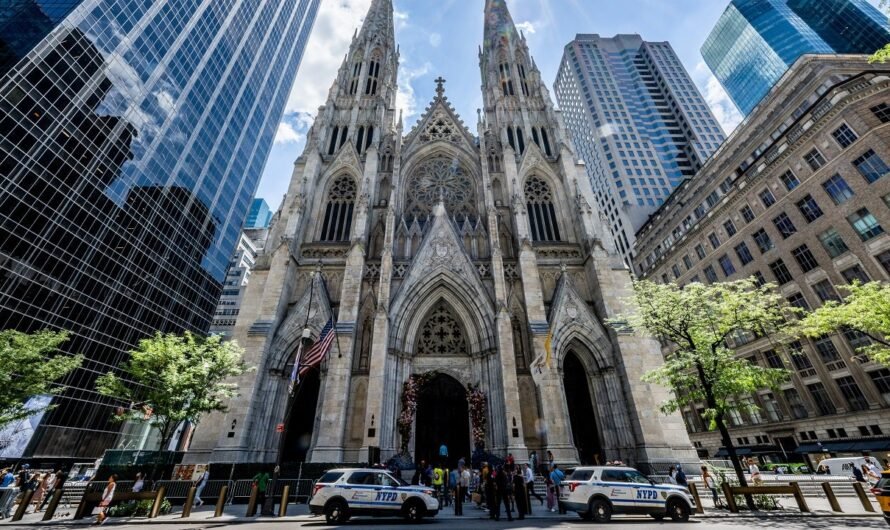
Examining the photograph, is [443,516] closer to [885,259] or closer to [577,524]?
[577,524]

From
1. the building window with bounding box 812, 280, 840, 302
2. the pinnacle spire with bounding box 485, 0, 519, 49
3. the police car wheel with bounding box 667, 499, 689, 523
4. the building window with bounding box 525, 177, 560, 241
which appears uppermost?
the pinnacle spire with bounding box 485, 0, 519, 49

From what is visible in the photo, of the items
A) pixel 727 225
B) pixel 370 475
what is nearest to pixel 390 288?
pixel 370 475

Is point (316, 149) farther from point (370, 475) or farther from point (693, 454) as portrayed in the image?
point (693, 454)

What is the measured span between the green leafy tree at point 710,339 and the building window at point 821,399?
20.3 meters

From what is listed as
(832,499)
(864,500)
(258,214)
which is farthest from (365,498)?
(258,214)

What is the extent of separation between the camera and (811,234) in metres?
27.1

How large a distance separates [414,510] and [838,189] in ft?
Answer: 116

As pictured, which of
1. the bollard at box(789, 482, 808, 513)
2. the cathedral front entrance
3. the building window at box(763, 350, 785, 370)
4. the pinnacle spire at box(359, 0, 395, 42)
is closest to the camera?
the bollard at box(789, 482, 808, 513)

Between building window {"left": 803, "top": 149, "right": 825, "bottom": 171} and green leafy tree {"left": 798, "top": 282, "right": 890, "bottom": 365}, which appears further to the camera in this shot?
building window {"left": 803, "top": 149, "right": 825, "bottom": 171}

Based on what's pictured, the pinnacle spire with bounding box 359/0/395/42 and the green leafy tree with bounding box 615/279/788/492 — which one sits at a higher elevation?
the pinnacle spire with bounding box 359/0/395/42

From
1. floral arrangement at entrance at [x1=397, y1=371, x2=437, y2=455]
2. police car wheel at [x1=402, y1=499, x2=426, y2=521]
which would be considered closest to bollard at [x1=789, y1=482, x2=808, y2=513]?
police car wheel at [x1=402, y1=499, x2=426, y2=521]

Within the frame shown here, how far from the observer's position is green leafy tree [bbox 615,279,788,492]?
502 inches

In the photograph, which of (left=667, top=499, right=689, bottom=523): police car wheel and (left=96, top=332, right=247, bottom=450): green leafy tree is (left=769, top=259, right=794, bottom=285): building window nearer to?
(left=667, top=499, right=689, bottom=523): police car wheel

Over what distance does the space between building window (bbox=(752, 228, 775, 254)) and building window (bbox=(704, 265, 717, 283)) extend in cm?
508
